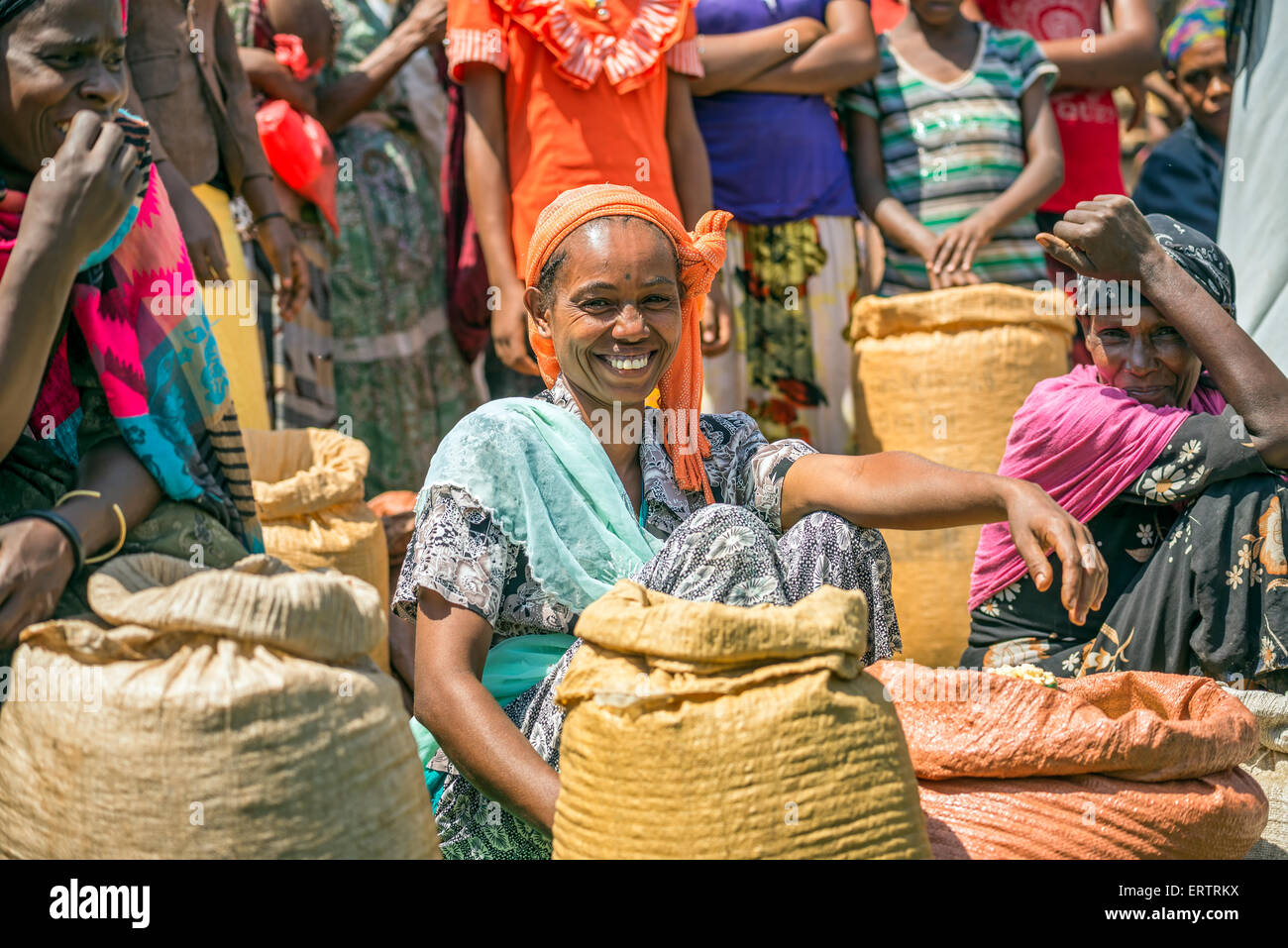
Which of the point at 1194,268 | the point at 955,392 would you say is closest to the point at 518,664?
the point at 1194,268

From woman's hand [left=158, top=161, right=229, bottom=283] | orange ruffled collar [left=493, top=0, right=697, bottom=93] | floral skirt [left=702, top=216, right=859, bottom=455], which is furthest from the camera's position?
floral skirt [left=702, top=216, right=859, bottom=455]

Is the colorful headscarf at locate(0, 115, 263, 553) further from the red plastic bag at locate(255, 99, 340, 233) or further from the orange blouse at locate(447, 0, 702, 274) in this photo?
the red plastic bag at locate(255, 99, 340, 233)

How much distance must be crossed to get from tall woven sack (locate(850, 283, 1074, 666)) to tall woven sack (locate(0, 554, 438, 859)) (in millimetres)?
2851

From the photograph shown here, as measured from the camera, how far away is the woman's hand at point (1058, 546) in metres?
2.32

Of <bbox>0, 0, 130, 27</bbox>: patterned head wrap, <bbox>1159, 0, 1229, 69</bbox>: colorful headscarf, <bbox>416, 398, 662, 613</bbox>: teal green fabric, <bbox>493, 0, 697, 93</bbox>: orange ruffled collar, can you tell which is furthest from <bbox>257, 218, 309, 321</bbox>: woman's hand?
<bbox>1159, 0, 1229, 69</bbox>: colorful headscarf

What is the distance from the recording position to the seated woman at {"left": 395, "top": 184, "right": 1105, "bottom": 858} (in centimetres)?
242

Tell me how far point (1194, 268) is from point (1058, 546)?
1.34 meters

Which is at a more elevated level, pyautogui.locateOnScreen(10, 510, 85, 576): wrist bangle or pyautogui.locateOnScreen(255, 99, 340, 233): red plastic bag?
pyautogui.locateOnScreen(255, 99, 340, 233): red plastic bag

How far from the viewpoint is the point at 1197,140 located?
6.17m

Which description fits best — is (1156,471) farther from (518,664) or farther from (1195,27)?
(1195,27)

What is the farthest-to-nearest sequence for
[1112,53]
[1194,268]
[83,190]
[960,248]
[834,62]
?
[1112,53] → [834,62] → [960,248] → [1194,268] → [83,190]

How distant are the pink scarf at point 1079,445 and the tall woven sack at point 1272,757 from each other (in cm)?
56

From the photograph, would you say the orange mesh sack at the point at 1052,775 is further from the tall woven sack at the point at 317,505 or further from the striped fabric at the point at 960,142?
the striped fabric at the point at 960,142
